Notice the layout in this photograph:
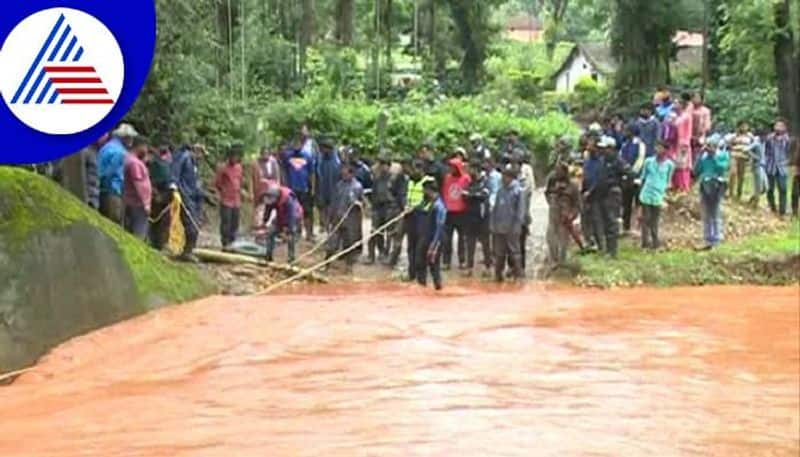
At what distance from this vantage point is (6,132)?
9.74 m

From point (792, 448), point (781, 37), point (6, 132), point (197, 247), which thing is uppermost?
point (781, 37)

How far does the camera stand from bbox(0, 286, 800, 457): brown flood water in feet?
30.0

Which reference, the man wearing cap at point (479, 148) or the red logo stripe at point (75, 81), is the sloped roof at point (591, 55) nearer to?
the man wearing cap at point (479, 148)

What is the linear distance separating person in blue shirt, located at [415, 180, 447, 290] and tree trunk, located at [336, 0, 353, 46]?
719 inches

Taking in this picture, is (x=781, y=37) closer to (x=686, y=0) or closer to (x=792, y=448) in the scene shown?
(x=686, y=0)

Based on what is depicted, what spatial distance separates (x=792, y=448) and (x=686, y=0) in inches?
1138

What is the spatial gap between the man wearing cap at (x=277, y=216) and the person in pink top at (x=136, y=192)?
7.45 ft

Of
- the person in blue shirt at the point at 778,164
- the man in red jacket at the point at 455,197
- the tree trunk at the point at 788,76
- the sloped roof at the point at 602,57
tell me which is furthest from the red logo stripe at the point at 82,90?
the sloped roof at the point at 602,57

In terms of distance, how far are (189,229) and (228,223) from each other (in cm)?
104

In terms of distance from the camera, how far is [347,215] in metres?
18.6

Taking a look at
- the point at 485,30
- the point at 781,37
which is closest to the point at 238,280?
the point at 781,37

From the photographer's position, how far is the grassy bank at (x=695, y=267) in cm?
1788

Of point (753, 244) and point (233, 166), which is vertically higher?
point (233, 166)

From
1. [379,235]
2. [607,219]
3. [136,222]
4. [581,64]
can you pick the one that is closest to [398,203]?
[379,235]
